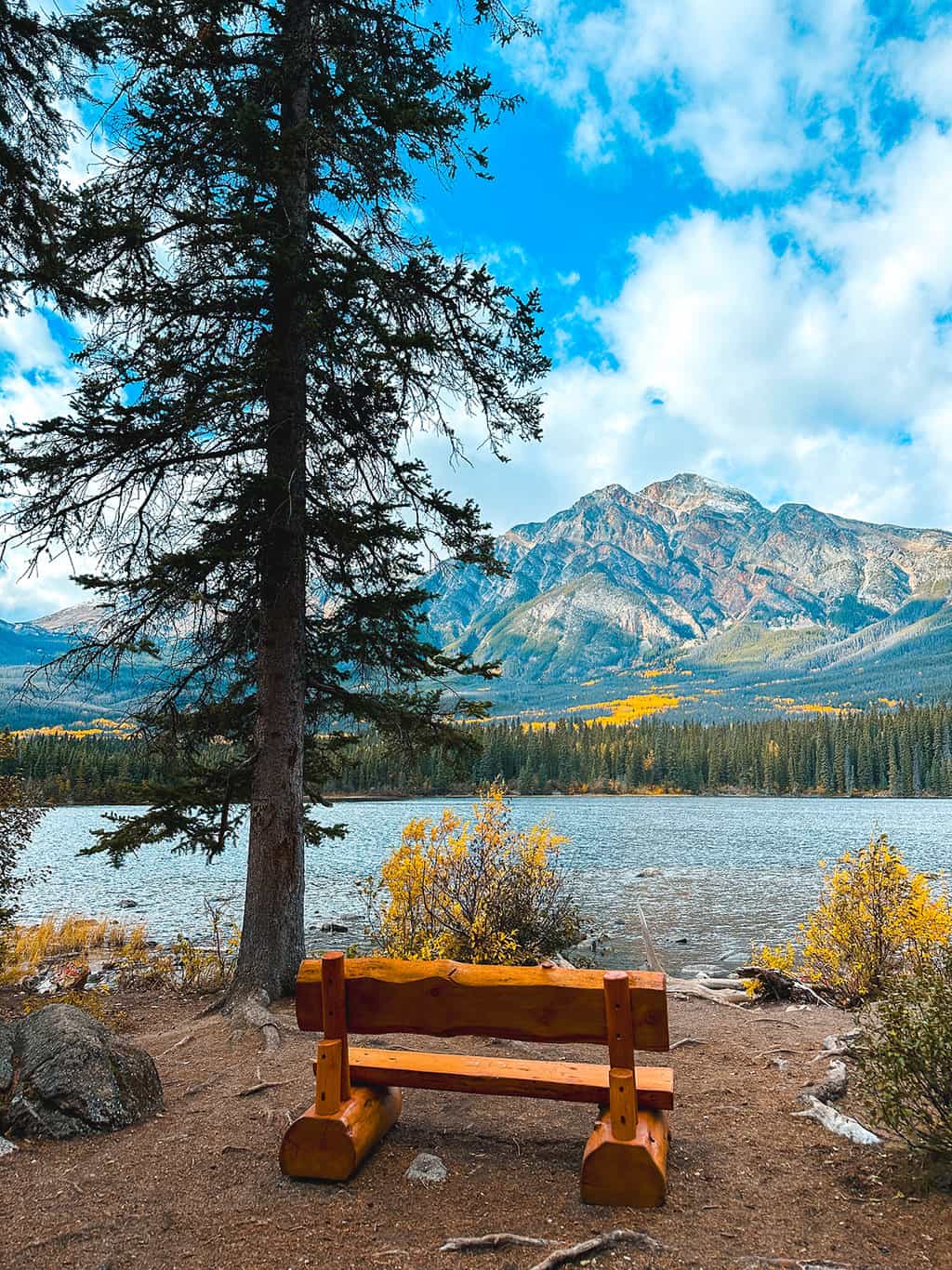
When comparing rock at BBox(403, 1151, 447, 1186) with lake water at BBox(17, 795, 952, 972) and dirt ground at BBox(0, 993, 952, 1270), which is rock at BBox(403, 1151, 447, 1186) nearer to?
dirt ground at BBox(0, 993, 952, 1270)

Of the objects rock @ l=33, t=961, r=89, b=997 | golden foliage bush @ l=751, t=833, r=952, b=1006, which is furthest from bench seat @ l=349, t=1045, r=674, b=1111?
rock @ l=33, t=961, r=89, b=997

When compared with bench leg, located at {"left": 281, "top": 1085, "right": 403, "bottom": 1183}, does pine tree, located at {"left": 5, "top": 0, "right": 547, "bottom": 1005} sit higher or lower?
higher

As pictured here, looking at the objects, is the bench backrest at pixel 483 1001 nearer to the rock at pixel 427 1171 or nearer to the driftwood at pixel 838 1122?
the rock at pixel 427 1171

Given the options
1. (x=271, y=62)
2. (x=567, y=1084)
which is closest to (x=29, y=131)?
(x=271, y=62)

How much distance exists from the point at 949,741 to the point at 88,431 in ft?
445

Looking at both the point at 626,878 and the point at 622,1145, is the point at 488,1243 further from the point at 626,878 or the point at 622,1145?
the point at 626,878

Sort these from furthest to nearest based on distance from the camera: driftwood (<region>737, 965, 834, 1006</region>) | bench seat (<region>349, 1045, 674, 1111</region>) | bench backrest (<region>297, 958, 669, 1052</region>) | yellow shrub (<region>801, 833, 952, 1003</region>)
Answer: driftwood (<region>737, 965, 834, 1006</region>)
yellow shrub (<region>801, 833, 952, 1003</region>)
bench seat (<region>349, 1045, 674, 1111</region>)
bench backrest (<region>297, 958, 669, 1052</region>)

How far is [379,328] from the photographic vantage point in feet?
28.5

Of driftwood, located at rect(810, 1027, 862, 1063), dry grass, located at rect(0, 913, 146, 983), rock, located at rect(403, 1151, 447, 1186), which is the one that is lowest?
dry grass, located at rect(0, 913, 146, 983)

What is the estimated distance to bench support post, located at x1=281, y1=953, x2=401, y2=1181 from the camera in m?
4.73

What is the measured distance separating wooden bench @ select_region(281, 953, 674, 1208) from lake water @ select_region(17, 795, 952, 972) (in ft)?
19.5

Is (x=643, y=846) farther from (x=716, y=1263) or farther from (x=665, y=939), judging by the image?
(x=716, y=1263)

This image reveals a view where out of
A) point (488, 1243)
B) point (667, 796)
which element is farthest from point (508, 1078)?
point (667, 796)

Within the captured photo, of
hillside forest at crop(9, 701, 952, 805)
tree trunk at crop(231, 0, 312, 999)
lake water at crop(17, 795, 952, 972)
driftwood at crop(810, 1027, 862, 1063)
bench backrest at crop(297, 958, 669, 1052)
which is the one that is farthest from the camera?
hillside forest at crop(9, 701, 952, 805)
